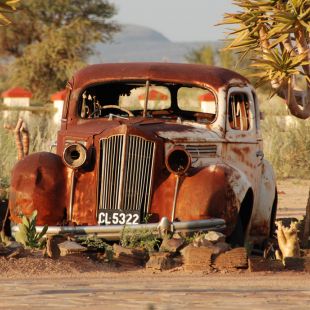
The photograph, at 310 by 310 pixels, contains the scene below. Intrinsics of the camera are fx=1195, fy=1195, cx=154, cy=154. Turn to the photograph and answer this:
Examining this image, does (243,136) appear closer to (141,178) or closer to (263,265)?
(141,178)

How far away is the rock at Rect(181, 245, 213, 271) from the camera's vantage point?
10.4m

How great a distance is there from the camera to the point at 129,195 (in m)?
11.4

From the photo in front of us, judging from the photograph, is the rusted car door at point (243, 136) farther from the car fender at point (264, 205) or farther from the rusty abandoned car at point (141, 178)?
the car fender at point (264, 205)

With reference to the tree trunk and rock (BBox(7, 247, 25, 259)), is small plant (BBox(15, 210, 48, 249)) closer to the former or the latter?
rock (BBox(7, 247, 25, 259))

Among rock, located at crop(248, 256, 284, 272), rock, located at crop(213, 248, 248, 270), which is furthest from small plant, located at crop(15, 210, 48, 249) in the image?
rock, located at crop(248, 256, 284, 272)

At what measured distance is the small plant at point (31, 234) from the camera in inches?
437

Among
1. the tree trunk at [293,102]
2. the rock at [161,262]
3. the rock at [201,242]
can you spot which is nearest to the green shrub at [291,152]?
the tree trunk at [293,102]

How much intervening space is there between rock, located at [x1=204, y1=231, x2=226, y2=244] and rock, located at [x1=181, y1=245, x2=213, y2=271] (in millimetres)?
334

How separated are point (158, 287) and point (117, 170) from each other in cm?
228

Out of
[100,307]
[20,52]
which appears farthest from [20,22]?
[100,307]

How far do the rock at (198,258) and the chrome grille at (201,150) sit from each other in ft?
4.47

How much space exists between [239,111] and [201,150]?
1206 millimetres

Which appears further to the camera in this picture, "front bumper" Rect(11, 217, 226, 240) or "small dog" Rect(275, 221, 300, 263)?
"small dog" Rect(275, 221, 300, 263)

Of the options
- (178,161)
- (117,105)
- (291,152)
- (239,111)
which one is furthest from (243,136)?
(291,152)
